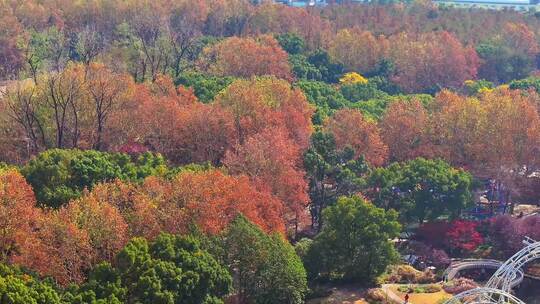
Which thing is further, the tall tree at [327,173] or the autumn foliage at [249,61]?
the autumn foliage at [249,61]

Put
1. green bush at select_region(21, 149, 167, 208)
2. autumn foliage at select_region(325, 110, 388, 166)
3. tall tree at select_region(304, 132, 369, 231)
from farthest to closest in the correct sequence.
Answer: autumn foliage at select_region(325, 110, 388, 166) < tall tree at select_region(304, 132, 369, 231) < green bush at select_region(21, 149, 167, 208)

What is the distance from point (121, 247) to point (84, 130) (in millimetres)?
20136

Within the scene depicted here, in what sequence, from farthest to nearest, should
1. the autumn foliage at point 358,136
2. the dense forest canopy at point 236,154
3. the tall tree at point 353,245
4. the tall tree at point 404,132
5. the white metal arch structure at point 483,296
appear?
the tall tree at point 404,132 < the autumn foliage at point 358,136 < the tall tree at point 353,245 < the dense forest canopy at point 236,154 < the white metal arch structure at point 483,296

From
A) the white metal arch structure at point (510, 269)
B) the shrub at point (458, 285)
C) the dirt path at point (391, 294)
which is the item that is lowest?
the shrub at point (458, 285)

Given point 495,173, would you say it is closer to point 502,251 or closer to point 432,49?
point 502,251

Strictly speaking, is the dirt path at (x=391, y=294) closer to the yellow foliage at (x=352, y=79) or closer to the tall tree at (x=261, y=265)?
the tall tree at (x=261, y=265)

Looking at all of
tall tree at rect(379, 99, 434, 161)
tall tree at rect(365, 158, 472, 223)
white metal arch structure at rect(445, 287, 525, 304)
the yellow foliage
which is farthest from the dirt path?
the yellow foliage

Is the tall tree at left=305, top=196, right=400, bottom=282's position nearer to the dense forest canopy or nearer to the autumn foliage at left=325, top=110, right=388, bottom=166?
the dense forest canopy

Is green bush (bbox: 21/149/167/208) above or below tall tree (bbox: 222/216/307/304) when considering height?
above

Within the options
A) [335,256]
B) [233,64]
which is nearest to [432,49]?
[233,64]

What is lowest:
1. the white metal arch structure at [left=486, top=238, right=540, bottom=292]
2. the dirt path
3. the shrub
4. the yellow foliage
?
the shrub

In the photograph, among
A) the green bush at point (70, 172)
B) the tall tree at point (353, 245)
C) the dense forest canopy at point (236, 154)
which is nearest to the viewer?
the dense forest canopy at point (236, 154)

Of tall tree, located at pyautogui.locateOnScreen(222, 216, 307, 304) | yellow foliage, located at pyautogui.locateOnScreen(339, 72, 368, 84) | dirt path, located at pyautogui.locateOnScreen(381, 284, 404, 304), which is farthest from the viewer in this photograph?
yellow foliage, located at pyautogui.locateOnScreen(339, 72, 368, 84)

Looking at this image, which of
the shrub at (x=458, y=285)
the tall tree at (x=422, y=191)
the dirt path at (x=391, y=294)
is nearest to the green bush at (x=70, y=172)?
the dirt path at (x=391, y=294)
